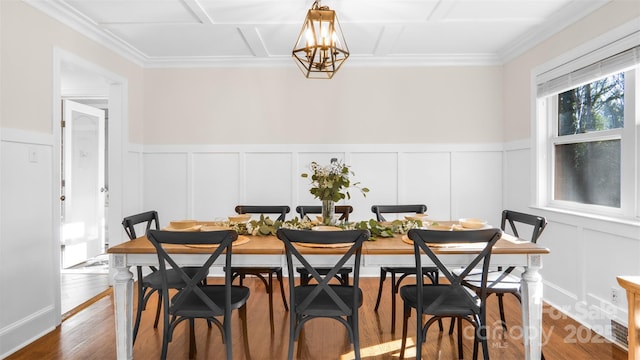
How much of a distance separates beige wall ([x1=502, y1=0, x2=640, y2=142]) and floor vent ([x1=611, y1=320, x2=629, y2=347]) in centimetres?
180

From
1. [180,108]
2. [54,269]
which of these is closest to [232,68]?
[180,108]

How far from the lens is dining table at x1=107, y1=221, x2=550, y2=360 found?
197 centimetres

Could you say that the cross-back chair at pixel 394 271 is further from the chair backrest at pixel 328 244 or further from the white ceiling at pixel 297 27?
the white ceiling at pixel 297 27

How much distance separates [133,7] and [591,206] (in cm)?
398

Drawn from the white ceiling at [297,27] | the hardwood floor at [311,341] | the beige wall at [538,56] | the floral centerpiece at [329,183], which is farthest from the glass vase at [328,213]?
the beige wall at [538,56]

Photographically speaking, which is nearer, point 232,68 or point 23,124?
point 23,124

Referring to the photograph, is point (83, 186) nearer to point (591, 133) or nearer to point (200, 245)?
point (200, 245)

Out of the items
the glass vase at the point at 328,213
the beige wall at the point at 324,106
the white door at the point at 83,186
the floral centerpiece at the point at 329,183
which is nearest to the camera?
the floral centerpiece at the point at 329,183

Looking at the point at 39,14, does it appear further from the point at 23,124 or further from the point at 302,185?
the point at 302,185

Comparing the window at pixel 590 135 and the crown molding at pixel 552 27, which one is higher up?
the crown molding at pixel 552 27

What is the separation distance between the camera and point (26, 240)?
8.36 ft

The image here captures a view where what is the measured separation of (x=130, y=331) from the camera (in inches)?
83.4

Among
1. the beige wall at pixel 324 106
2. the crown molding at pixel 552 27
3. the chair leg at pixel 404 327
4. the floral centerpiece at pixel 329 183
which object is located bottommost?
the chair leg at pixel 404 327

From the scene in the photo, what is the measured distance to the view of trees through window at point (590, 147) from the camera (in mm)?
2639
